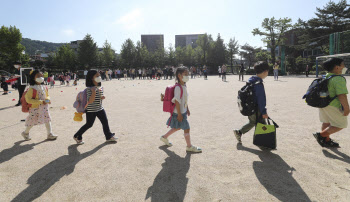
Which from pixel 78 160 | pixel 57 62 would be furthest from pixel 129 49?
pixel 78 160

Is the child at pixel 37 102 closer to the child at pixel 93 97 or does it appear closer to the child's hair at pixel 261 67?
the child at pixel 93 97

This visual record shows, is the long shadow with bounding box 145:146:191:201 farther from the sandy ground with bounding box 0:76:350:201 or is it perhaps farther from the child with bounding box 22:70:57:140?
the child with bounding box 22:70:57:140

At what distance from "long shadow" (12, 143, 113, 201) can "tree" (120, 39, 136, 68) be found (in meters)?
55.5

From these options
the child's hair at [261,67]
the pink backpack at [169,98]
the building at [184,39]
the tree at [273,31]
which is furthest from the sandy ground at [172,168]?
the building at [184,39]

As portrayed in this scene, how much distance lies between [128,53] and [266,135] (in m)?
56.9

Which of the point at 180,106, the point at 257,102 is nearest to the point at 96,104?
the point at 180,106

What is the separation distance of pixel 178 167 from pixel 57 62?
71.6 metres

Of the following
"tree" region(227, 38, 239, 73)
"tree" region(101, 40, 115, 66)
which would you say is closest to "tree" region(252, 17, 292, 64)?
"tree" region(227, 38, 239, 73)

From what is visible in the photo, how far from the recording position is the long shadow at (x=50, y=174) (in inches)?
111

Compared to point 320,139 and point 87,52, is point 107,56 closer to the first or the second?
point 87,52

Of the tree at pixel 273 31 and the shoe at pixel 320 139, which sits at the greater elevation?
the tree at pixel 273 31

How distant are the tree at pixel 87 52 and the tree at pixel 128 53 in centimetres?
690

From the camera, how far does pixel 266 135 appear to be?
3.86 meters

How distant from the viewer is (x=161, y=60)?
60.5 metres
